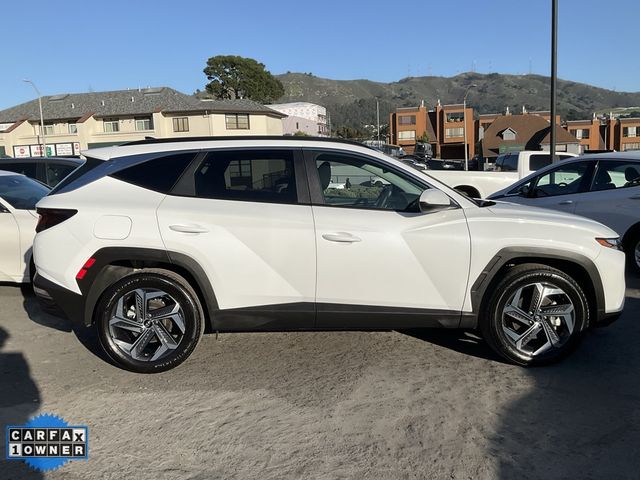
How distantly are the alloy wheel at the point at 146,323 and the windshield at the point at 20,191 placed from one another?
301 centimetres

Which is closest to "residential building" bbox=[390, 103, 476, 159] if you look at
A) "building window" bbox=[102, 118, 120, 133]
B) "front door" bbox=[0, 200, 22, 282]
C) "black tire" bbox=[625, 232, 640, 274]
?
"building window" bbox=[102, 118, 120, 133]

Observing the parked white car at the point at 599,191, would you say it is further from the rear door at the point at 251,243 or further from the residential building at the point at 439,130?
the residential building at the point at 439,130

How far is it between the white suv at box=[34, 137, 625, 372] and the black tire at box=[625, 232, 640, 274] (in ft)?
10.6

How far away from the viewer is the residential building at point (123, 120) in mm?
52531

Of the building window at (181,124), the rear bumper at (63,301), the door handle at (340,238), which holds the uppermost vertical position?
the building window at (181,124)

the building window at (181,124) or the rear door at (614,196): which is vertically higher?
the building window at (181,124)

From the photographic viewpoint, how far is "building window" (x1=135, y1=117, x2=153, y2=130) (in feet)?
176

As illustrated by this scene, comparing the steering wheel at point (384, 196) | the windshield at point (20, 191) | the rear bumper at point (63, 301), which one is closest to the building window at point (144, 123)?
the windshield at point (20, 191)

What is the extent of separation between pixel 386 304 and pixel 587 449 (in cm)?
162

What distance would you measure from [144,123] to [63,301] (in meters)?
53.6

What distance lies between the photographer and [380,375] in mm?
4133

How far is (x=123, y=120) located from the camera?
178 feet

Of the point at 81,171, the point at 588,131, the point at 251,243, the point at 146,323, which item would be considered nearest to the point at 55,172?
the point at 81,171

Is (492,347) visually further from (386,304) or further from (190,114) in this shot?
(190,114)
